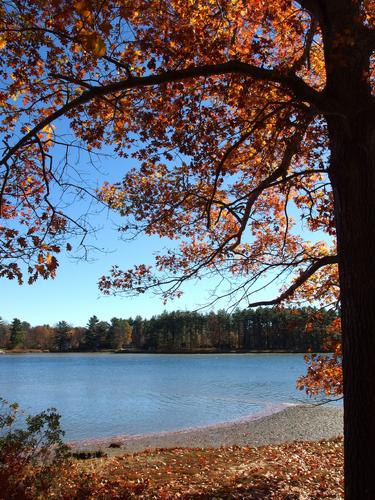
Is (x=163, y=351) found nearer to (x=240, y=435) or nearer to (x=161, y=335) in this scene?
(x=161, y=335)

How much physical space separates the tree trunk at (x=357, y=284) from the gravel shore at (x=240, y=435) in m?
13.5

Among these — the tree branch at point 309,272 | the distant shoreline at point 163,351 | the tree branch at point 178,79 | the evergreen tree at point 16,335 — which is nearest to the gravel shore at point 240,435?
the tree branch at point 309,272

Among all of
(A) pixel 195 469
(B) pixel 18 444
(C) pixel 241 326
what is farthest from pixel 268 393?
(C) pixel 241 326

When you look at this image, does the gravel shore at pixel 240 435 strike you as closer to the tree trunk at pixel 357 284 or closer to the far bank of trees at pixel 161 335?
the tree trunk at pixel 357 284

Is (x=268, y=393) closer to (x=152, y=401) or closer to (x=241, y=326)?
(x=152, y=401)

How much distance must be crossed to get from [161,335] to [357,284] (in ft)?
430

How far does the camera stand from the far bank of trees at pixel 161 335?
115m

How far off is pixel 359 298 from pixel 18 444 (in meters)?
4.84

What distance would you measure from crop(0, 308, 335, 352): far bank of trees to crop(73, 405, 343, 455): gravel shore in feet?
246

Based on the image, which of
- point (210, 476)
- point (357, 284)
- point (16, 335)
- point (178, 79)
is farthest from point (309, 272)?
point (16, 335)

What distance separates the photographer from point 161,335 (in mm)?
132500

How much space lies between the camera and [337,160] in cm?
474

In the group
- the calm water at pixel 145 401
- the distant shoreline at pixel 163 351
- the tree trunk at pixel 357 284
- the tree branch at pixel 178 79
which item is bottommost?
the distant shoreline at pixel 163 351

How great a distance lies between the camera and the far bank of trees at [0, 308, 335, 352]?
11456 centimetres
